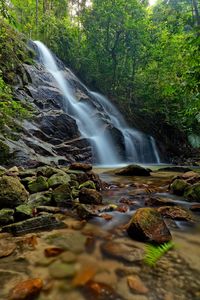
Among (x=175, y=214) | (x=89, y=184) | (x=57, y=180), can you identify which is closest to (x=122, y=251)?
(x=175, y=214)

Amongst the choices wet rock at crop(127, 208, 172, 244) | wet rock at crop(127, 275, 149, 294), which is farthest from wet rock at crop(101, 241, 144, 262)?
wet rock at crop(127, 275, 149, 294)

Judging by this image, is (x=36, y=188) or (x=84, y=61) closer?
(x=36, y=188)

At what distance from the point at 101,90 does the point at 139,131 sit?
6308 millimetres

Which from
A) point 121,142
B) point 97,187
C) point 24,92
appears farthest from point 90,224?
point 121,142

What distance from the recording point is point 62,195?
5.37 metres

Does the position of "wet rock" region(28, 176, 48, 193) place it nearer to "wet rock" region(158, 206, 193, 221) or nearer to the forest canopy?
"wet rock" region(158, 206, 193, 221)

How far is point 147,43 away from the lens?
21953 millimetres

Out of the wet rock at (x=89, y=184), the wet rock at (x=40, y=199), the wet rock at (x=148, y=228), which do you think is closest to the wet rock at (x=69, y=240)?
the wet rock at (x=148, y=228)

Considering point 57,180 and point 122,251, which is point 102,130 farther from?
point 122,251

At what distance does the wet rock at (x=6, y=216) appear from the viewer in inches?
163

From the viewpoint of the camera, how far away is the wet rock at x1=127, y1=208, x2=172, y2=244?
3596 mm

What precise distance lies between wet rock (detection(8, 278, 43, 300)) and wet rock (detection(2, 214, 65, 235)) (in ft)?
4.55

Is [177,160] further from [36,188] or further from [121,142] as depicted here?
[36,188]

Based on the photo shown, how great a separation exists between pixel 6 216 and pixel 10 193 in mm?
605
